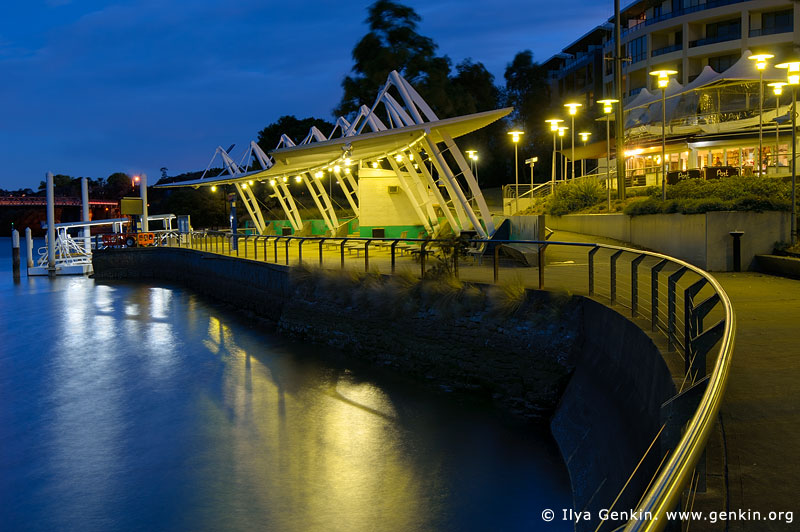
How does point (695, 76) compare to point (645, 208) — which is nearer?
point (645, 208)

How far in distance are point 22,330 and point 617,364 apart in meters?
21.9

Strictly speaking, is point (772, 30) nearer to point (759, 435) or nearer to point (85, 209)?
point (85, 209)

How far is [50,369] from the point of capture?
1708 cm

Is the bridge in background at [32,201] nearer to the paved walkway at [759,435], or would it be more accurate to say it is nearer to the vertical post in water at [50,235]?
the vertical post in water at [50,235]

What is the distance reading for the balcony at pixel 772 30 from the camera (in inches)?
1893

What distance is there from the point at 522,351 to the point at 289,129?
7322cm

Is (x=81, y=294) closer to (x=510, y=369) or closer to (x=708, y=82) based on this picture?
(x=510, y=369)

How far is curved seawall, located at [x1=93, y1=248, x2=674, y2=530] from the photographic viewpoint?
695cm

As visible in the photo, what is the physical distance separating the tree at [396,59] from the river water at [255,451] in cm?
3254

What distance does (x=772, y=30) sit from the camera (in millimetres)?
48844

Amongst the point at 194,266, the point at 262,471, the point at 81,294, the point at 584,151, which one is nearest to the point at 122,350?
the point at 262,471

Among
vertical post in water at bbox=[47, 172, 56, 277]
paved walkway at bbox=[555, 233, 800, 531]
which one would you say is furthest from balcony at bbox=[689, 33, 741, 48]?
paved walkway at bbox=[555, 233, 800, 531]

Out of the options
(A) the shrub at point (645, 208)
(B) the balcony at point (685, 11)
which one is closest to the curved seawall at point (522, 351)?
(A) the shrub at point (645, 208)

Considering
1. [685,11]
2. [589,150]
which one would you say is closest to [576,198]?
[589,150]
